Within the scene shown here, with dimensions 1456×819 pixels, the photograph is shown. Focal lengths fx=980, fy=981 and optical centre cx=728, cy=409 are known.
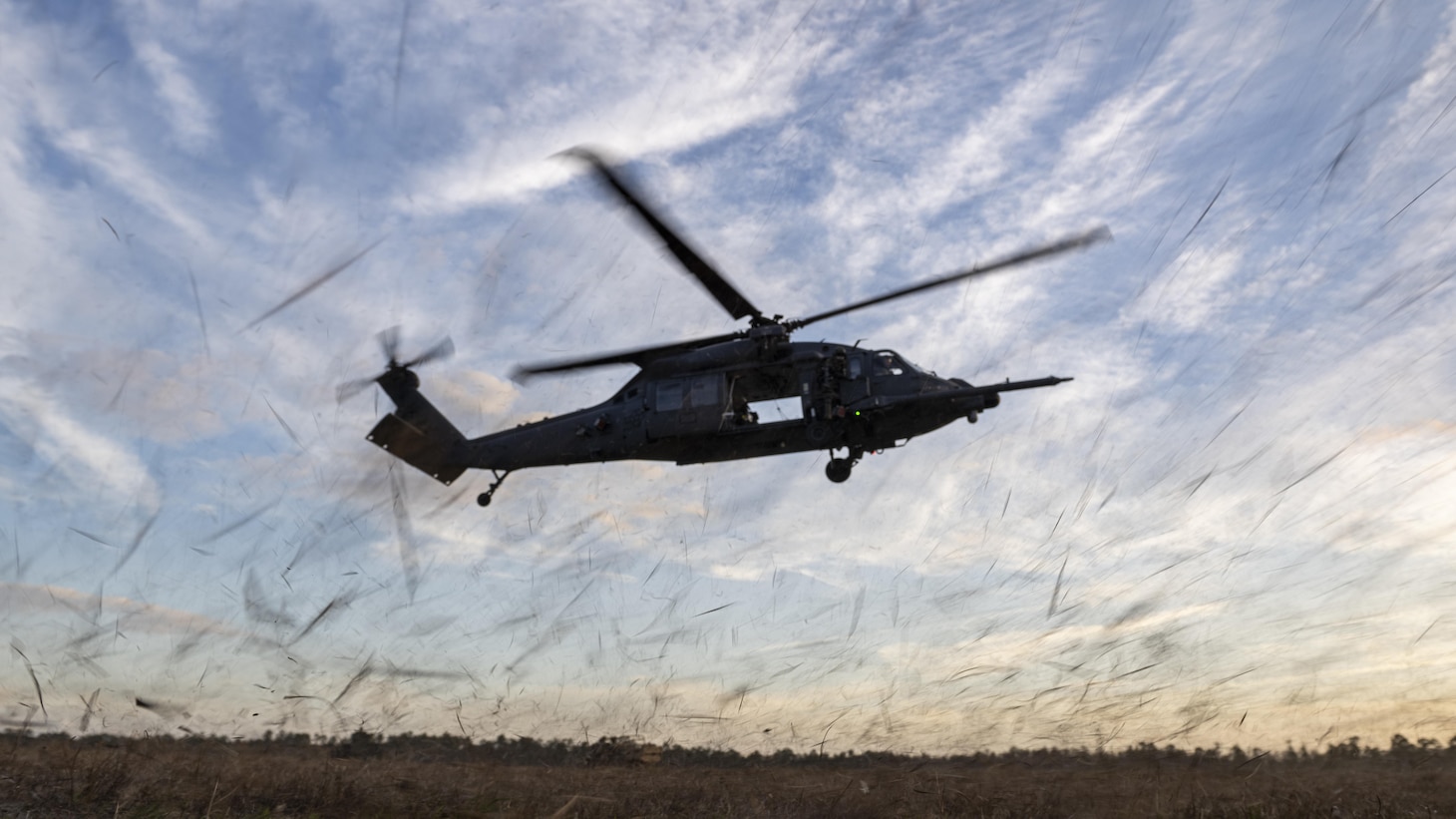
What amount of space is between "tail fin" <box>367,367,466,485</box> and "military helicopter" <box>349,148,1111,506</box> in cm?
125

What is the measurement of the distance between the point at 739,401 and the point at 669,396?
5.28 feet

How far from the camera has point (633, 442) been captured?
74.7 ft

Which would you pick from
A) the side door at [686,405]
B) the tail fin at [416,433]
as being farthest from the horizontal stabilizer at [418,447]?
the side door at [686,405]

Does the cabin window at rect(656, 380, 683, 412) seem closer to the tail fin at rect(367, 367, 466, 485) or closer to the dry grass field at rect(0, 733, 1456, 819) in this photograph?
the tail fin at rect(367, 367, 466, 485)

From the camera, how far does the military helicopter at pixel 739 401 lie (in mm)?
21031

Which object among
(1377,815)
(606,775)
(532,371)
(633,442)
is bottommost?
(1377,815)

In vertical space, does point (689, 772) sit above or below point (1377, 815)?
above

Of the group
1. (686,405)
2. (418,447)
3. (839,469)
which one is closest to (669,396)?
(686,405)

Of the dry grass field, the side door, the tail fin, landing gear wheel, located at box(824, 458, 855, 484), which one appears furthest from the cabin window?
the dry grass field

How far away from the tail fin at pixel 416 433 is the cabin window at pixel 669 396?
568 cm

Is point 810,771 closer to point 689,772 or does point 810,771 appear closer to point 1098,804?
point 689,772

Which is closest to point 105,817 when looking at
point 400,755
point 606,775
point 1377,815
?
point 400,755

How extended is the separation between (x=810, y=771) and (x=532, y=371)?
10.8 meters

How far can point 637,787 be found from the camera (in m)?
16.5
